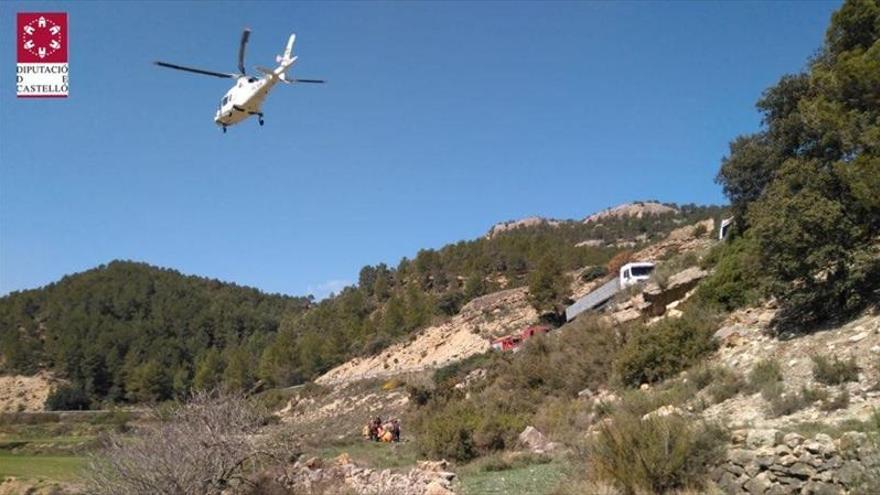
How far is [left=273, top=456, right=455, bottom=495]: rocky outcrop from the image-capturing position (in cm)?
1435

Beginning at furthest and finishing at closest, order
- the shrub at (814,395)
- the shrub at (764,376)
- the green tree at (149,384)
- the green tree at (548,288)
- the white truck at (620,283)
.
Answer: the green tree at (149,384) < the green tree at (548,288) < the white truck at (620,283) < the shrub at (764,376) < the shrub at (814,395)

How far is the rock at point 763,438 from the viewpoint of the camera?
11549 mm

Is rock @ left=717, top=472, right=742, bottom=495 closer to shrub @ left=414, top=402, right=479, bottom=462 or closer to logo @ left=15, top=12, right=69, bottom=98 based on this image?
shrub @ left=414, top=402, right=479, bottom=462

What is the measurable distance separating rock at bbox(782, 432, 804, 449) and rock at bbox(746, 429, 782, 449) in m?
0.15

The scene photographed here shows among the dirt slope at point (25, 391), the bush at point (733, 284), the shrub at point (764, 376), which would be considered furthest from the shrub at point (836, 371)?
the dirt slope at point (25, 391)

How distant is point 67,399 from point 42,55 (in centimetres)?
10006

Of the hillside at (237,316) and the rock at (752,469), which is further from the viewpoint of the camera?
the hillside at (237,316)

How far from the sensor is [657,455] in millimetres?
11734

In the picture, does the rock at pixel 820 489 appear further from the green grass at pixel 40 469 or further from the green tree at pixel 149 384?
the green tree at pixel 149 384

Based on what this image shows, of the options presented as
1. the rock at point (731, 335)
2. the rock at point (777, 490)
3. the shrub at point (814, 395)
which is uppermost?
the rock at point (731, 335)

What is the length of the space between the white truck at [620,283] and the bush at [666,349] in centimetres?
1365

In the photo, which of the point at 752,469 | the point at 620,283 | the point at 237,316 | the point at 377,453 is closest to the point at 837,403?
the point at 752,469

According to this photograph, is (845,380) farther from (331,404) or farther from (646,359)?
(331,404)

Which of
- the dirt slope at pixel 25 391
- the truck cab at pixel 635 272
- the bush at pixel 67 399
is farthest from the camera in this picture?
the dirt slope at pixel 25 391
